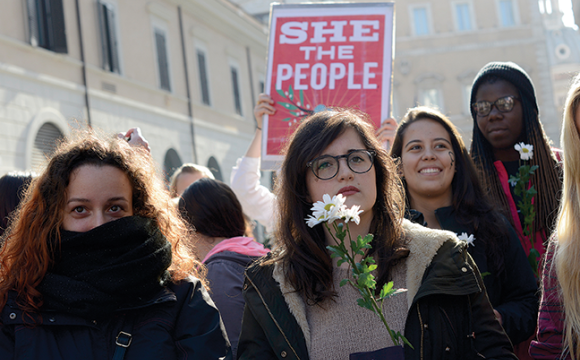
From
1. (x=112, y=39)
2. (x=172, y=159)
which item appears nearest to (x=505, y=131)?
(x=112, y=39)

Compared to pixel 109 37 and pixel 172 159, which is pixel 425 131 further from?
pixel 172 159

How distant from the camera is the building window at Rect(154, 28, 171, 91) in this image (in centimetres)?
1736

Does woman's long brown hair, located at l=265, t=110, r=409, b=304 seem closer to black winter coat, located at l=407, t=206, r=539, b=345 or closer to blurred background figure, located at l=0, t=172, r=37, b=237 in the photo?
black winter coat, located at l=407, t=206, r=539, b=345

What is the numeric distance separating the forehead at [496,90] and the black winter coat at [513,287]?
103cm

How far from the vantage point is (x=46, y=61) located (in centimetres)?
1279

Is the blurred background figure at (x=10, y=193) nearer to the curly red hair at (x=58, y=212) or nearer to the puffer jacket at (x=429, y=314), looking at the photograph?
the curly red hair at (x=58, y=212)

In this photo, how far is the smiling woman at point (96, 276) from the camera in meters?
2.19

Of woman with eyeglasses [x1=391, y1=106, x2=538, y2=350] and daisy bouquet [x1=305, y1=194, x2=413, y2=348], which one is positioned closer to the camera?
daisy bouquet [x1=305, y1=194, x2=413, y2=348]

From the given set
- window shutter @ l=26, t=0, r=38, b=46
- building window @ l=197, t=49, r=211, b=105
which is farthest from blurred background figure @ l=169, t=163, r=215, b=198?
building window @ l=197, t=49, r=211, b=105

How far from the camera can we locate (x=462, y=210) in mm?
3102

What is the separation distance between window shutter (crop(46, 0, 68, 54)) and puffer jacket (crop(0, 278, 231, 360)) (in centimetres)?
1167

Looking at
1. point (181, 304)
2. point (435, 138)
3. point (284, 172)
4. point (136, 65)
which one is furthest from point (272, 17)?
point (136, 65)

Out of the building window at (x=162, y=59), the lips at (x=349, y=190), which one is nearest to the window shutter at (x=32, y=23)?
the building window at (x=162, y=59)

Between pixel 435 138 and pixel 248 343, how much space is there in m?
1.54
